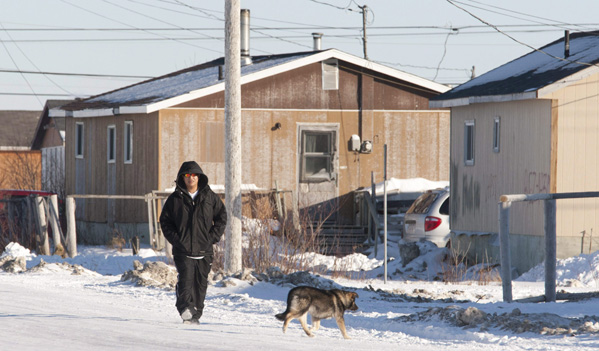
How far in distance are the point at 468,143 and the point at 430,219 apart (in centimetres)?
194

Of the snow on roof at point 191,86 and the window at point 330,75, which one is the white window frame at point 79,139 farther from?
the window at point 330,75

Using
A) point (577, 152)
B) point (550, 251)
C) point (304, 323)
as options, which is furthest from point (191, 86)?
point (304, 323)

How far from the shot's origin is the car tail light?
2355 cm

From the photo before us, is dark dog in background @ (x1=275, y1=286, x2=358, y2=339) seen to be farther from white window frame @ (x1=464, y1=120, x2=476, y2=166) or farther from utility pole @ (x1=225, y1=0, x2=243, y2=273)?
white window frame @ (x1=464, y1=120, x2=476, y2=166)

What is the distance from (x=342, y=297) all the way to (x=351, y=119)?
18.6 m

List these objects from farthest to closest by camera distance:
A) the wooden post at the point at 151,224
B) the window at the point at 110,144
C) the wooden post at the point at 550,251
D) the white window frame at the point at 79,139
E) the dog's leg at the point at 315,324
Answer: the white window frame at the point at 79,139
the window at the point at 110,144
the wooden post at the point at 151,224
the wooden post at the point at 550,251
the dog's leg at the point at 315,324

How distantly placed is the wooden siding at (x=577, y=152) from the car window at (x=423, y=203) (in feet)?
15.6

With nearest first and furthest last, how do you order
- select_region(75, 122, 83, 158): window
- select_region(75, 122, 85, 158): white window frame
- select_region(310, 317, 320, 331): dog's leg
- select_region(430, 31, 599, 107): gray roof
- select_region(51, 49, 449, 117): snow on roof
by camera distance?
select_region(310, 317, 320, 331): dog's leg
select_region(430, 31, 599, 107): gray roof
select_region(51, 49, 449, 117): snow on roof
select_region(75, 122, 85, 158): white window frame
select_region(75, 122, 83, 158): window

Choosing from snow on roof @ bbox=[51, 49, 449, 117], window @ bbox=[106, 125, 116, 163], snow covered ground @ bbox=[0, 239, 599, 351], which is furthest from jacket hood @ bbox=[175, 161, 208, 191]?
window @ bbox=[106, 125, 116, 163]

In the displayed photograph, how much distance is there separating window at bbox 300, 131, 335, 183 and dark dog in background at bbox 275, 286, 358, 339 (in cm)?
1800

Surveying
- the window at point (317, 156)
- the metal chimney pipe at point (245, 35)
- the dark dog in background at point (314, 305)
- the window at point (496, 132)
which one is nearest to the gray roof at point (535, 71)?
the window at point (496, 132)

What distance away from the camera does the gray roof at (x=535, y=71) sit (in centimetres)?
1966

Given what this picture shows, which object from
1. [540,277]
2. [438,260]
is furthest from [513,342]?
[438,260]

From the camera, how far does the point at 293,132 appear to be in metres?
28.0
